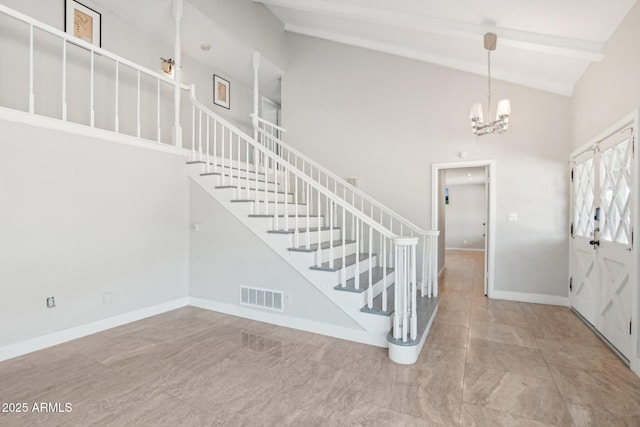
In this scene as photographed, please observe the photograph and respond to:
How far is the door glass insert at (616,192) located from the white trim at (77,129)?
469 centimetres

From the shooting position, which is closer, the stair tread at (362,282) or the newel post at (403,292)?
the newel post at (403,292)

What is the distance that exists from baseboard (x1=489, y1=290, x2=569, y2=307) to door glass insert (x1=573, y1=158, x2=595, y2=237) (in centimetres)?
96

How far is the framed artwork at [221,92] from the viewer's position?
5809 millimetres

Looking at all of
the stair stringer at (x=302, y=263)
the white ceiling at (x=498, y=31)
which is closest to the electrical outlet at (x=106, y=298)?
the stair stringer at (x=302, y=263)

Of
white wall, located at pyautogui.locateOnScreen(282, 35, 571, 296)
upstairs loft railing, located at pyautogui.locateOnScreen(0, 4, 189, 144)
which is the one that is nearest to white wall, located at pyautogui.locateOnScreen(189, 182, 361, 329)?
upstairs loft railing, located at pyautogui.locateOnScreen(0, 4, 189, 144)

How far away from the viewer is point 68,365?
2467 millimetres

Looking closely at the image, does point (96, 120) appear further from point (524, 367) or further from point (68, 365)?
point (524, 367)

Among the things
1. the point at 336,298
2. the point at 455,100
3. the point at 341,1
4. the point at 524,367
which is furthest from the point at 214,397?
the point at 455,100

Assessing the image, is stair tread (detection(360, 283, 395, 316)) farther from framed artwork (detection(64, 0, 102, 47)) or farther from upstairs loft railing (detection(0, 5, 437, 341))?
framed artwork (detection(64, 0, 102, 47))

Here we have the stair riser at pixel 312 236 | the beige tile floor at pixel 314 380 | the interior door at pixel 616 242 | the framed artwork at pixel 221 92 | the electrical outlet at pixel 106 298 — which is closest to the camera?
the beige tile floor at pixel 314 380

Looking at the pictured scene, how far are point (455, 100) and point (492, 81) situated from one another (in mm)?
533

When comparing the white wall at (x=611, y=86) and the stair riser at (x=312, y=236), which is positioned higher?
the white wall at (x=611, y=86)

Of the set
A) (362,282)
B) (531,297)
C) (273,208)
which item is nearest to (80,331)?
(273,208)

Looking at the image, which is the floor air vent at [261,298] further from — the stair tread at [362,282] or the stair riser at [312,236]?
the stair tread at [362,282]
